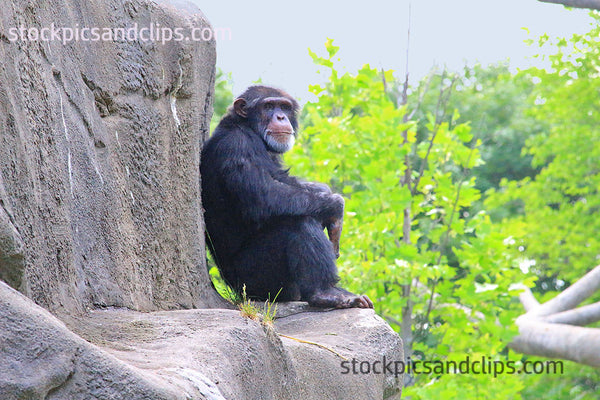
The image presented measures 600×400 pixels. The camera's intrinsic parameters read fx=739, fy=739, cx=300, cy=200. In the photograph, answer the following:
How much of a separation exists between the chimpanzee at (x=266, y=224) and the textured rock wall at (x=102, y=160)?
1.14 feet

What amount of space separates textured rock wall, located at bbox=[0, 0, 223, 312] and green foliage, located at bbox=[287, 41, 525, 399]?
3393 mm

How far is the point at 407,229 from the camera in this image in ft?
32.1

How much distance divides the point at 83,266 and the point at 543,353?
10236 millimetres

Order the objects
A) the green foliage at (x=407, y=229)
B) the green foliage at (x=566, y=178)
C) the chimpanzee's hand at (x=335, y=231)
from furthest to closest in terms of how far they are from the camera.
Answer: the green foliage at (x=566, y=178) → the green foliage at (x=407, y=229) → the chimpanzee's hand at (x=335, y=231)

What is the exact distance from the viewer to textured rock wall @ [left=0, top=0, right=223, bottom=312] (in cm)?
362

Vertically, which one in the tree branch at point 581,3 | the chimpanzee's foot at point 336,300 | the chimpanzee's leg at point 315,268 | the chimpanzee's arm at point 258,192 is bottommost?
the chimpanzee's foot at point 336,300

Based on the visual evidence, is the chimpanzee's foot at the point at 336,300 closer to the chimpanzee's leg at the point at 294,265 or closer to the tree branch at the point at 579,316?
the chimpanzee's leg at the point at 294,265

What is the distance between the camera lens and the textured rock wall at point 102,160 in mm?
3619

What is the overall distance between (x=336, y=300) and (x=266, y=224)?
872 millimetres

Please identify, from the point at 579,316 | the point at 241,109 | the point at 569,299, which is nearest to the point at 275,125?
the point at 241,109

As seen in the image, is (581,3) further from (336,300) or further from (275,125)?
(336,300)

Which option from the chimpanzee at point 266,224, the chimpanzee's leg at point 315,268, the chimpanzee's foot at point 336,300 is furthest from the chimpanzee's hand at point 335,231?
the chimpanzee's foot at point 336,300

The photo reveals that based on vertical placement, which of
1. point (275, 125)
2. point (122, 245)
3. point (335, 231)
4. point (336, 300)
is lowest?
point (336, 300)

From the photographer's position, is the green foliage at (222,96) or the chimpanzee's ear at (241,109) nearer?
the chimpanzee's ear at (241,109)
